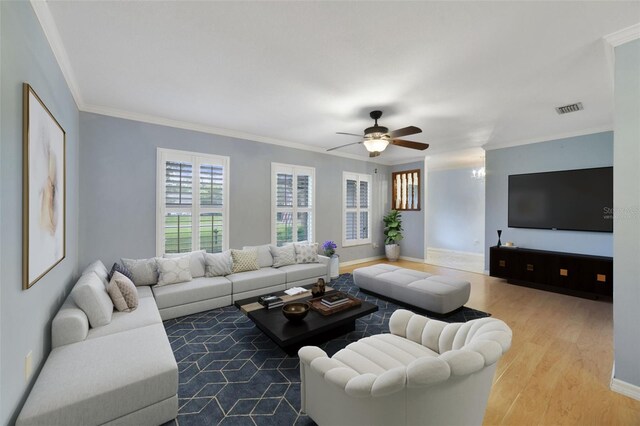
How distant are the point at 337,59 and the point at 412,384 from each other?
2.54 meters

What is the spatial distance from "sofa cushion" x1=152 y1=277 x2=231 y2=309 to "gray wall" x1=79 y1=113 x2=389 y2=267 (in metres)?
0.92

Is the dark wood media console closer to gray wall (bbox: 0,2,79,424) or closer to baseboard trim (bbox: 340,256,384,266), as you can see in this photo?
baseboard trim (bbox: 340,256,384,266)

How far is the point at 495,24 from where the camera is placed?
1980mm

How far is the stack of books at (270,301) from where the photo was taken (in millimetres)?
3006

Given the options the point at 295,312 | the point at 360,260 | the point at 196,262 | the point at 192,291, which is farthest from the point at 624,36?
the point at 360,260

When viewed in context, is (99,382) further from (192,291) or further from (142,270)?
(142,270)

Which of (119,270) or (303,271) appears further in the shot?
(303,271)

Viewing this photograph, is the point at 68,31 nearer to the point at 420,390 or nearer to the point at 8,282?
the point at 8,282

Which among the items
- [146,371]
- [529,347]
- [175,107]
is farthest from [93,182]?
[529,347]

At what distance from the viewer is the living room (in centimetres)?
183

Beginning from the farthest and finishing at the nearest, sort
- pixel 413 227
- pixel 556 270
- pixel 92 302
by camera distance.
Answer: pixel 413 227
pixel 556 270
pixel 92 302

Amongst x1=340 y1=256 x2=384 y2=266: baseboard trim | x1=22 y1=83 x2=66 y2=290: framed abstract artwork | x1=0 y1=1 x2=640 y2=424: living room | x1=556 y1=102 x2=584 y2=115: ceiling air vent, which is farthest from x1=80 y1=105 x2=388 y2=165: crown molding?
x1=556 y1=102 x2=584 y2=115: ceiling air vent

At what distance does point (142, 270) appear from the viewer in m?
3.54

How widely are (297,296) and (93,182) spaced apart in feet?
10.4
